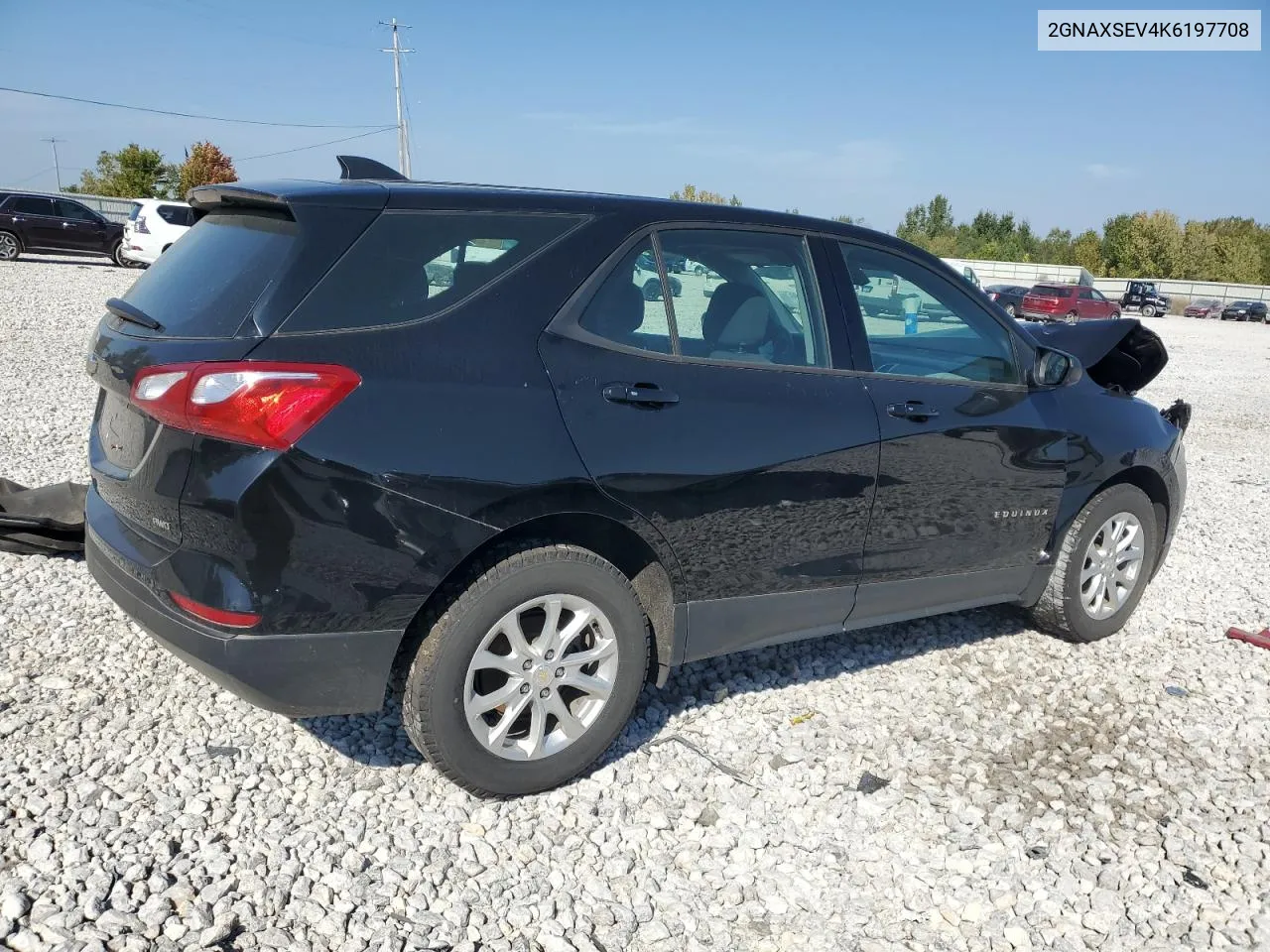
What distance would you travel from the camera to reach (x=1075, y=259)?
8944 centimetres

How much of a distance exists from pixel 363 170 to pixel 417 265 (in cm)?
95

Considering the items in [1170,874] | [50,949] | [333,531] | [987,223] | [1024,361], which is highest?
[987,223]

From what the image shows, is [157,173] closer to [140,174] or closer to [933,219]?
[140,174]

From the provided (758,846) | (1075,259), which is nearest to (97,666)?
(758,846)

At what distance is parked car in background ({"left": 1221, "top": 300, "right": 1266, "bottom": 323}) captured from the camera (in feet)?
170

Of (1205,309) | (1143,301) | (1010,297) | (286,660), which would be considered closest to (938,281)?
(286,660)

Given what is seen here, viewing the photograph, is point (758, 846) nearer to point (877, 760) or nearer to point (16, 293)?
point (877, 760)

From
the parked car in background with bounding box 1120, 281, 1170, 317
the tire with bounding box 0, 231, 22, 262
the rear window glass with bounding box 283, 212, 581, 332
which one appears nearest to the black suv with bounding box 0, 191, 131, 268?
the tire with bounding box 0, 231, 22, 262

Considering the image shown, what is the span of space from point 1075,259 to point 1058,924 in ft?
316

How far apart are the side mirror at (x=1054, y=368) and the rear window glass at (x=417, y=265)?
2.21 m

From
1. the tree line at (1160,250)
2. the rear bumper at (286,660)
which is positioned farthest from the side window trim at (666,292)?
the tree line at (1160,250)

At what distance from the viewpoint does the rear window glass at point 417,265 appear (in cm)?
280

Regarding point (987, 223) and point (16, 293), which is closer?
point (16, 293)

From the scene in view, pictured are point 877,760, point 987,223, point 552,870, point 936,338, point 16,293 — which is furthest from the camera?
point 987,223
